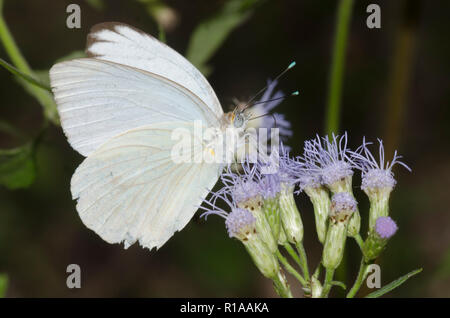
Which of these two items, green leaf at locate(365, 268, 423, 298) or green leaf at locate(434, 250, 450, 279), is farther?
green leaf at locate(434, 250, 450, 279)

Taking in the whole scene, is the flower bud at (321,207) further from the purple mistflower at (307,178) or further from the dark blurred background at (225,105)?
the dark blurred background at (225,105)

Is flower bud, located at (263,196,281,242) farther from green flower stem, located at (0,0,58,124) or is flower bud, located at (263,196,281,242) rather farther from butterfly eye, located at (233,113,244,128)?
green flower stem, located at (0,0,58,124)

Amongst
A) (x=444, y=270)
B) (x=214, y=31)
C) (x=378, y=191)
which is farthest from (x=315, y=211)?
(x=444, y=270)

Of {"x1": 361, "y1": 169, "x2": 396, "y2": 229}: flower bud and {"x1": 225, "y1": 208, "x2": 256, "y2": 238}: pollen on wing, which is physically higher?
{"x1": 361, "y1": 169, "x2": 396, "y2": 229}: flower bud

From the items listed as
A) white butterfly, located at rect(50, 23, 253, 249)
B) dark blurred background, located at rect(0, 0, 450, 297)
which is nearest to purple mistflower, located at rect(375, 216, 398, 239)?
white butterfly, located at rect(50, 23, 253, 249)

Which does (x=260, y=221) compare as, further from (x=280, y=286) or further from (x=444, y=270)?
(x=444, y=270)

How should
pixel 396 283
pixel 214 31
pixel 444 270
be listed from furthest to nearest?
Result: 1. pixel 444 270
2. pixel 214 31
3. pixel 396 283
